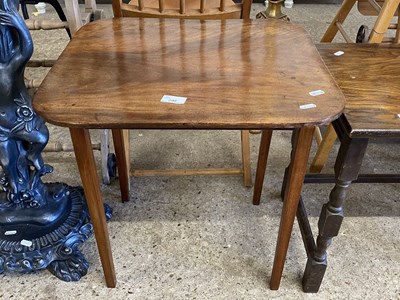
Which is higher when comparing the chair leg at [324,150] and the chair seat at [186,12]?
the chair seat at [186,12]

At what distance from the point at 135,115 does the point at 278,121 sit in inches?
11.0

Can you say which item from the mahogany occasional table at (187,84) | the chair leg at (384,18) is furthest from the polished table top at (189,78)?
the chair leg at (384,18)

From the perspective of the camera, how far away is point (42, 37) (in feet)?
8.89

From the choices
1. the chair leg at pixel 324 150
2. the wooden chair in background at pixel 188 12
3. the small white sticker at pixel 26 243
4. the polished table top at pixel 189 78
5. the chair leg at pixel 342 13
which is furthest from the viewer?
the chair leg at pixel 342 13

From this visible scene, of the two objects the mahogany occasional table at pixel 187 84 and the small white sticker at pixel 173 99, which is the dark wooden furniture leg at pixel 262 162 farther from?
the small white sticker at pixel 173 99

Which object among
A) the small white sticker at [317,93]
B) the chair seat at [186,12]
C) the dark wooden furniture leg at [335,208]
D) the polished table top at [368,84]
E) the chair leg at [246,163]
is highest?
the small white sticker at [317,93]

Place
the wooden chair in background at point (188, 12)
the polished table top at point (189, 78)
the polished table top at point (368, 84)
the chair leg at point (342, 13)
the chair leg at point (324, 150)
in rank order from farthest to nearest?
the chair leg at point (342, 13)
the chair leg at point (324, 150)
the wooden chair in background at point (188, 12)
the polished table top at point (368, 84)
the polished table top at point (189, 78)

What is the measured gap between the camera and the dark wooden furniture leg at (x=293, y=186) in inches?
34.7

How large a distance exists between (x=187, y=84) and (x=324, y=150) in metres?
0.87

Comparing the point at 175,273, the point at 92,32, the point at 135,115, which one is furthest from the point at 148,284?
the point at 92,32

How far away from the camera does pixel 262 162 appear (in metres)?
1.40

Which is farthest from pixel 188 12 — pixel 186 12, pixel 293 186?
pixel 293 186

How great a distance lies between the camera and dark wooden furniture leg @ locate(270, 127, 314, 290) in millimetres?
880

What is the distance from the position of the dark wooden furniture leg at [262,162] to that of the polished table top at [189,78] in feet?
1.10
